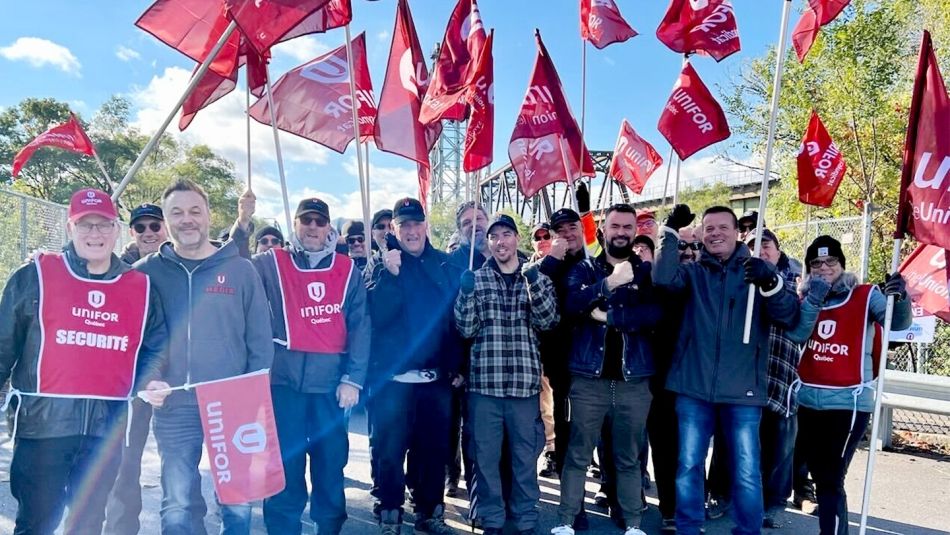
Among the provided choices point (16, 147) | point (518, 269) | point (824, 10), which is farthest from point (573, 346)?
point (16, 147)

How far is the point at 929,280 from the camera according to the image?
14.3 ft

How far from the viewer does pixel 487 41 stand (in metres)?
4.79

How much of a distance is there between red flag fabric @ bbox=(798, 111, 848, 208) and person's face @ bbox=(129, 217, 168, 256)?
680 centimetres

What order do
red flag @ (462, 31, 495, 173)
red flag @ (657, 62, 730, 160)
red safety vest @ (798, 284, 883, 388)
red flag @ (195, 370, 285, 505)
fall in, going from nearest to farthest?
red flag @ (195, 370, 285, 505), red safety vest @ (798, 284, 883, 388), red flag @ (462, 31, 495, 173), red flag @ (657, 62, 730, 160)

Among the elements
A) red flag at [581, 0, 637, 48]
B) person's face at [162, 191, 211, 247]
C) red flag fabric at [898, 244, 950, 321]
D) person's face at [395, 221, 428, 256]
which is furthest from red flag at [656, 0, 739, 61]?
person's face at [162, 191, 211, 247]

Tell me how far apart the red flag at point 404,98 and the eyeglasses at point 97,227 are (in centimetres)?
213

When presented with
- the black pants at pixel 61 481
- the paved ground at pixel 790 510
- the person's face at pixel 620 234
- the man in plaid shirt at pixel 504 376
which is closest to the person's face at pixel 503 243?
the man in plaid shirt at pixel 504 376

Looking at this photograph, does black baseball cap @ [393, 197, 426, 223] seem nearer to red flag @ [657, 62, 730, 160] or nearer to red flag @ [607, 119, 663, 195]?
red flag @ [657, 62, 730, 160]

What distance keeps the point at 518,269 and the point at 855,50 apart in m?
9.80

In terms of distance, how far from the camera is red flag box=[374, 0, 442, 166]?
4.97 m

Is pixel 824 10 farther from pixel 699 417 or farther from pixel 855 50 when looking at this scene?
pixel 855 50

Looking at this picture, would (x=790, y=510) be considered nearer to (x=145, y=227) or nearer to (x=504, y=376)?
(x=504, y=376)

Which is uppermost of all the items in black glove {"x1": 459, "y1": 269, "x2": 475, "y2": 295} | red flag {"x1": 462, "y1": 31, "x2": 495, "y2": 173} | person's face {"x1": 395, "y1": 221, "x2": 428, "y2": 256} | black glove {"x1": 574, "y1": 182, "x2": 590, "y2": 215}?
red flag {"x1": 462, "y1": 31, "x2": 495, "y2": 173}

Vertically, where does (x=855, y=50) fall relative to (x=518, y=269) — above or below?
above
